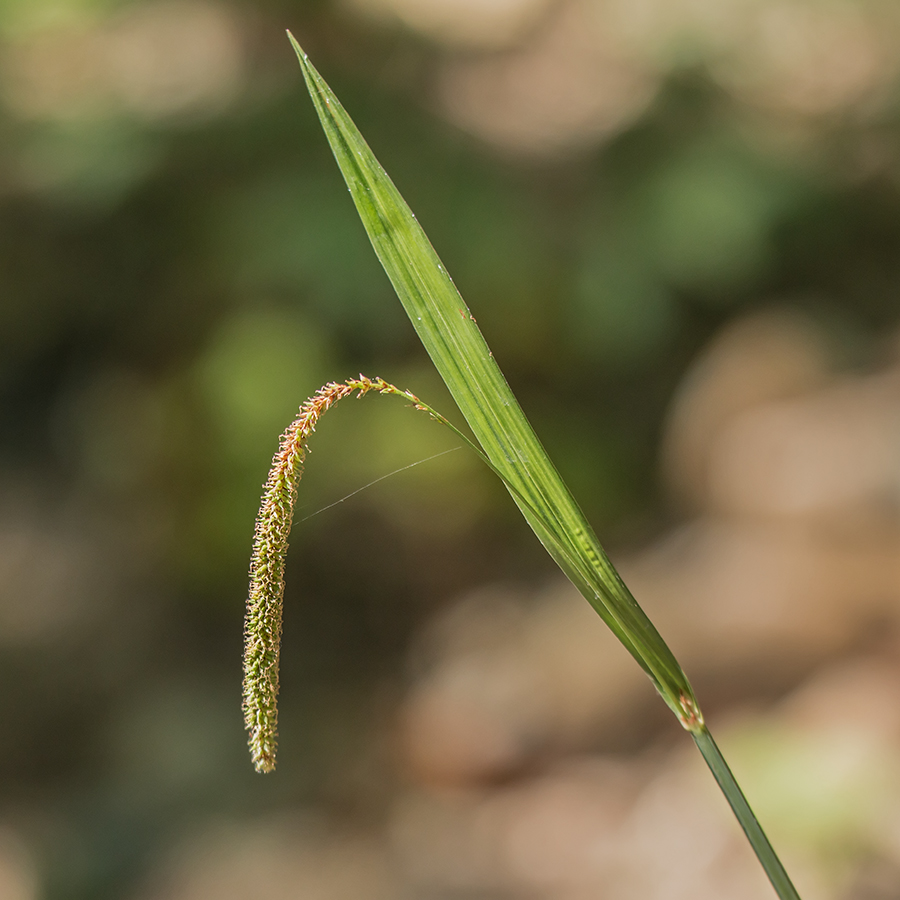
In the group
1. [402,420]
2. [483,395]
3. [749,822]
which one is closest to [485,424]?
[483,395]

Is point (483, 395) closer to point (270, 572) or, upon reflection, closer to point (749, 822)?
point (270, 572)

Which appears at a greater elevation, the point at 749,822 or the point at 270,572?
the point at 270,572

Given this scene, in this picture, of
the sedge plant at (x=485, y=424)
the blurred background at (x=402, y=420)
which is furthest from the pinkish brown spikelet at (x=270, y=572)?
the blurred background at (x=402, y=420)

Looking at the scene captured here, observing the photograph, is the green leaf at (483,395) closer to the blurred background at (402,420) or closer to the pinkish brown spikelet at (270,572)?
the pinkish brown spikelet at (270,572)


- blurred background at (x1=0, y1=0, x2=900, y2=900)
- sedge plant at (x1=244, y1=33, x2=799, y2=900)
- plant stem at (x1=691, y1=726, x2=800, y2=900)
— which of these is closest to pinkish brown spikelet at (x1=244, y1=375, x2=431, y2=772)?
sedge plant at (x1=244, y1=33, x2=799, y2=900)

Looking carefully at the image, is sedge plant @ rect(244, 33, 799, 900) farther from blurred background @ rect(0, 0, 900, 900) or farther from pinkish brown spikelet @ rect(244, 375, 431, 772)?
blurred background @ rect(0, 0, 900, 900)

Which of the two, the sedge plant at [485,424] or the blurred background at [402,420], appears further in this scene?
the blurred background at [402,420]
